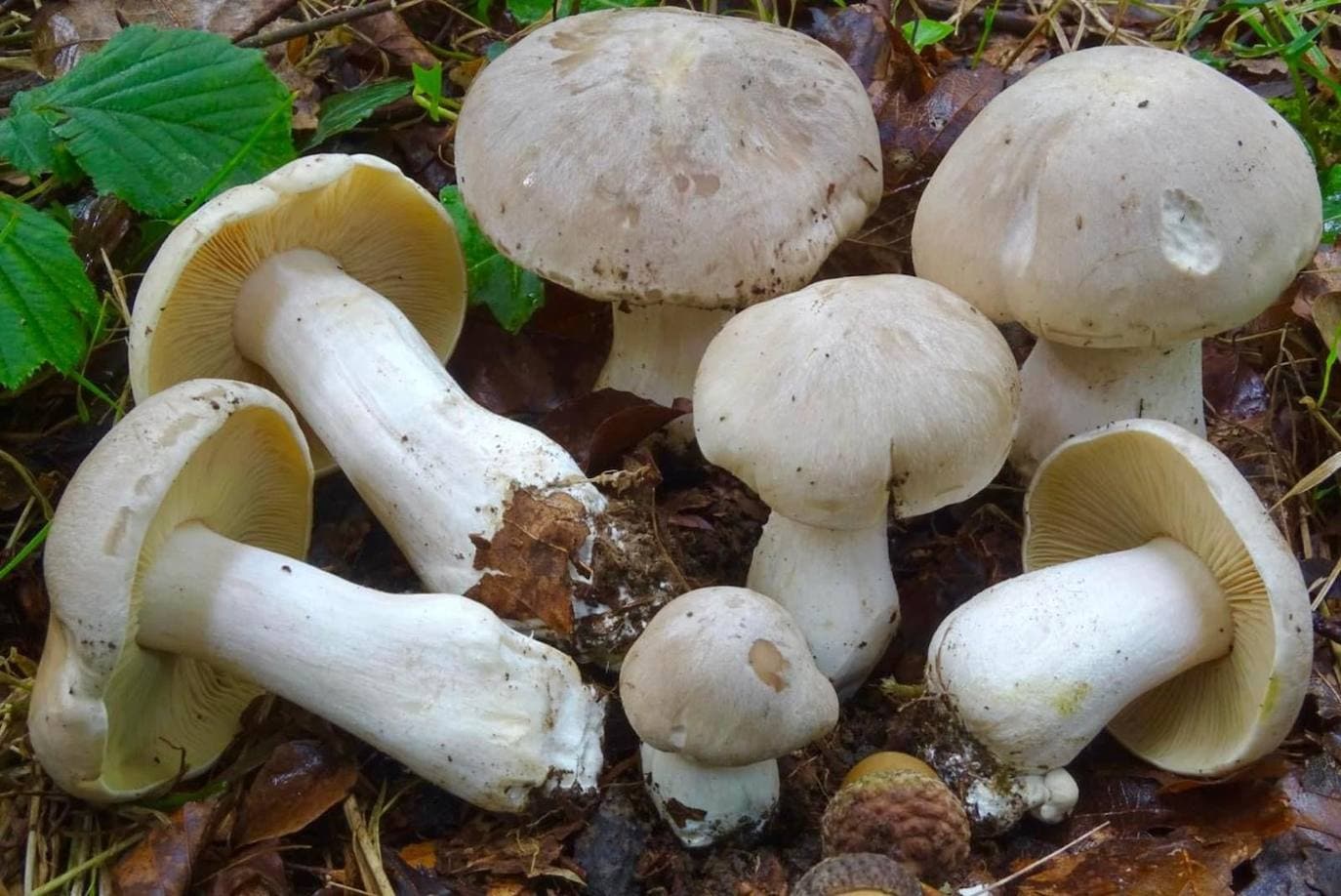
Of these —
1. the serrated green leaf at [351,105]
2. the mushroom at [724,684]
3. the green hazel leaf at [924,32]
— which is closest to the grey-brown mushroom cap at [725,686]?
the mushroom at [724,684]

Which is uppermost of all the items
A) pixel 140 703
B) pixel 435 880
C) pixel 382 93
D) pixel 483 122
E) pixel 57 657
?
pixel 483 122

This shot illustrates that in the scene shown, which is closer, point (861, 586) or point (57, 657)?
point (57, 657)

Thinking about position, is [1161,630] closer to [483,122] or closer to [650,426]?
[650,426]

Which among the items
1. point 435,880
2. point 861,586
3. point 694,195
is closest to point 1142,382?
point 861,586

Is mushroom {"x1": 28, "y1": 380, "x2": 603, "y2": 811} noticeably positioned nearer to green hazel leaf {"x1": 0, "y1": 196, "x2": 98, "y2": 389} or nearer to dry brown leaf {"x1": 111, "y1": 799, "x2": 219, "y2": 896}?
dry brown leaf {"x1": 111, "y1": 799, "x2": 219, "y2": 896}

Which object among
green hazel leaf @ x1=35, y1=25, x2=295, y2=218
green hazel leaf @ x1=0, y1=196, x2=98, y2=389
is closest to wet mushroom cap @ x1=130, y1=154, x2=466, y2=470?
green hazel leaf @ x1=0, y1=196, x2=98, y2=389

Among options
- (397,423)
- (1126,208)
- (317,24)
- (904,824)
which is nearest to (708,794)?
(904,824)

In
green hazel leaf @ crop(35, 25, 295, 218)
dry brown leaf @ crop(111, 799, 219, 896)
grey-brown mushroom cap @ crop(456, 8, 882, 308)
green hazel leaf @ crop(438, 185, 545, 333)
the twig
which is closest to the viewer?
dry brown leaf @ crop(111, 799, 219, 896)

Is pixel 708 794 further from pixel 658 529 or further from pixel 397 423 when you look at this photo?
pixel 397 423
